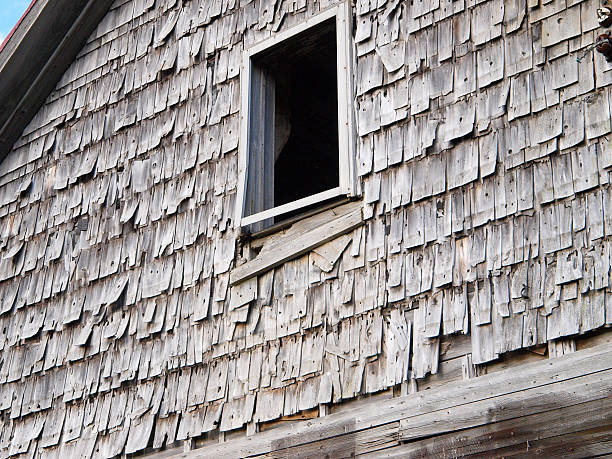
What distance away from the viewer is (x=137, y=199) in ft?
24.6

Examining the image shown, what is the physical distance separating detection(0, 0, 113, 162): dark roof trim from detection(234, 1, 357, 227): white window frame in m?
2.16

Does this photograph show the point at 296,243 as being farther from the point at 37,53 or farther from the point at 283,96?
the point at 37,53

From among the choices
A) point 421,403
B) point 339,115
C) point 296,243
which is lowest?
point 421,403

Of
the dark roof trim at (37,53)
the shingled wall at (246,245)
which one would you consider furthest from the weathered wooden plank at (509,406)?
the dark roof trim at (37,53)

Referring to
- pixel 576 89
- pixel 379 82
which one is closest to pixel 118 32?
pixel 379 82

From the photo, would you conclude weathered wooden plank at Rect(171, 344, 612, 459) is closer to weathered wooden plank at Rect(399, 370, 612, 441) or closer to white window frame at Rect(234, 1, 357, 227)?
weathered wooden plank at Rect(399, 370, 612, 441)

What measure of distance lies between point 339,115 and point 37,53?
11.5ft

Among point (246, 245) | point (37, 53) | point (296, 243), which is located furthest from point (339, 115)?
point (37, 53)

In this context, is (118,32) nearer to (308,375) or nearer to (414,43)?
(414,43)

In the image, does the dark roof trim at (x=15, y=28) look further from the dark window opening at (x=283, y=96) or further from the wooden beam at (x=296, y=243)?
the wooden beam at (x=296, y=243)

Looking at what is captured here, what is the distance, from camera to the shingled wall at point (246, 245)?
5.20 metres

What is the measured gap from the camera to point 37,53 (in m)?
8.62

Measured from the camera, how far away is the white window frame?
20.1ft

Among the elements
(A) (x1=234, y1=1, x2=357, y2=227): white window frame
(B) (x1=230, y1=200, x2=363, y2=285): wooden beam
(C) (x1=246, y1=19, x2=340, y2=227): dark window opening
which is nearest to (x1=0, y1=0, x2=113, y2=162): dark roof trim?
(C) (x1=246, y1=19, x2=340, y2=227): dark window opening
